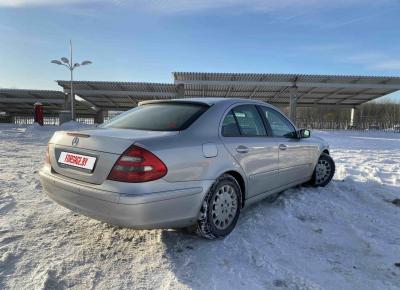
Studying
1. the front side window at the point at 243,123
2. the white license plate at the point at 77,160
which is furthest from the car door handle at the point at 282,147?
the white license plate at the point at 77,160

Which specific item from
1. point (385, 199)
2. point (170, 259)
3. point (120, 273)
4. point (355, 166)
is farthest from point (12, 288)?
point (355, 166)

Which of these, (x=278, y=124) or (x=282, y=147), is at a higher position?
(x=278, y=124)

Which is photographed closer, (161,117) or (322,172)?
(161,117)

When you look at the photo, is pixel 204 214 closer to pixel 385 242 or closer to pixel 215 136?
pixel 215 136

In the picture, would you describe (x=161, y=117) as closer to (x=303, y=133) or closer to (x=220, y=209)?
(x=220, y=209)

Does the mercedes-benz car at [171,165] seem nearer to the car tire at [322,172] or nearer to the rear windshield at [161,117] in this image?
the rear windshield at [161,117]

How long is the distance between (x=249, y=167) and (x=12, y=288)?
102 inches

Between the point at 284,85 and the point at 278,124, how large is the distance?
2138 cm

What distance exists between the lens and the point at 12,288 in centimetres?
260

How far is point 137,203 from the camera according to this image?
2.79 meters

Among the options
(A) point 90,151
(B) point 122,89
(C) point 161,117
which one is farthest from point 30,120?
(A) point 90,151

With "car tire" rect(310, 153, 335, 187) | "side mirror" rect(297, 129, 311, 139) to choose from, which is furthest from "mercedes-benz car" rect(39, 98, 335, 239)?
"car tire" rect(310, 153, 335, 187)

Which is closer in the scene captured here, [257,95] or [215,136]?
[215,136]

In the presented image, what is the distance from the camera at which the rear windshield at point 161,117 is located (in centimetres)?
346
